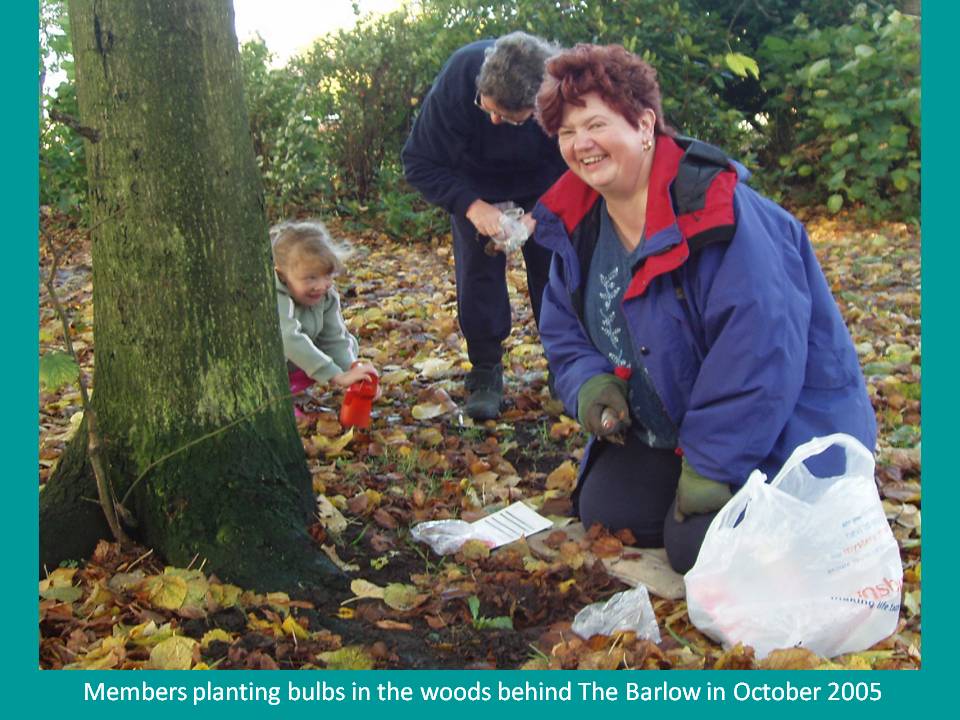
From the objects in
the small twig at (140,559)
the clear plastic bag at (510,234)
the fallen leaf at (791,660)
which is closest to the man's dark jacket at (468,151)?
the clear plastic bag at (510,234)

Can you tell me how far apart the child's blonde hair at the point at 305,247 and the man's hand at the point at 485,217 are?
0.57 metres

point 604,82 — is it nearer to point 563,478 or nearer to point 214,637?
point 563,478

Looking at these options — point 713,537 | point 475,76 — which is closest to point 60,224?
point 475,76

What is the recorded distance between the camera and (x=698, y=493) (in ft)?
8.71

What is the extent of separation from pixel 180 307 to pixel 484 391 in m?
1.82

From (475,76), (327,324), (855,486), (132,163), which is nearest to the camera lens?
(855,486)

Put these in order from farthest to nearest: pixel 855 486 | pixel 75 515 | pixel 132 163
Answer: pixel 75 515, pixel 132 163, pixel 855 486

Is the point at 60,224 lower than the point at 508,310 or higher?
higher

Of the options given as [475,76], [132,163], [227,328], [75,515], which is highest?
[475,76]

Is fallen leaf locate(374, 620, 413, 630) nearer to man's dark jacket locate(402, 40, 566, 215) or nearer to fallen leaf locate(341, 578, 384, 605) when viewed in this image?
fallen leaf locate(341, 578, 384, 605)

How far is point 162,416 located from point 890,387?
299cm

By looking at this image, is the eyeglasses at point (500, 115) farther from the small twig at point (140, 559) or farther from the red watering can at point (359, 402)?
the small twig at point (140, 559)

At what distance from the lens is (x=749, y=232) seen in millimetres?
2510

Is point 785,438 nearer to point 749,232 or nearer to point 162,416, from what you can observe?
point 749,232
